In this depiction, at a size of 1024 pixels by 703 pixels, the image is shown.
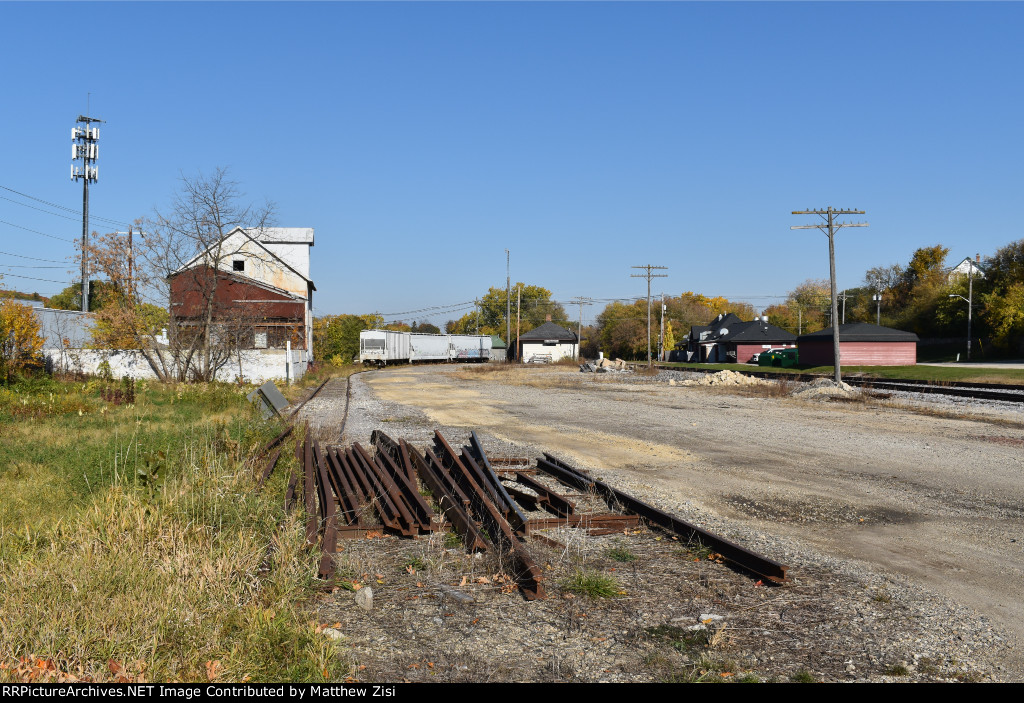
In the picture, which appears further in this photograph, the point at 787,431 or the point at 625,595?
the point at 787,431

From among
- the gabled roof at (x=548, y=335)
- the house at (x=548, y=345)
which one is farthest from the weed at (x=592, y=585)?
the gabled roof at (x=548, y=335)

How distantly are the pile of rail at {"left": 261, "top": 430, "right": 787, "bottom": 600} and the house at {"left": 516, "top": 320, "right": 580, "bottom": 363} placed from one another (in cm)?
7194

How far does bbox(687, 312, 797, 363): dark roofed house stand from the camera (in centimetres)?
7325

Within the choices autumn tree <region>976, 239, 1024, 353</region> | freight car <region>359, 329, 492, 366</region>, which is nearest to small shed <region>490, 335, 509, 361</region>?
freight car <region>359, 329, 492, 366</region>

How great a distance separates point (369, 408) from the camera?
23.4 metres

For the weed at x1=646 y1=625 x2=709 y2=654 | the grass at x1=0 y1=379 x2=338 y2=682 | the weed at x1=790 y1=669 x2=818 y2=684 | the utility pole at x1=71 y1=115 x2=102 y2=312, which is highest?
the utility pole at x1=71 y1=115 x2=102 y2=312

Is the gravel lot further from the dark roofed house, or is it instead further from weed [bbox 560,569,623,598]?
the dark roofed house

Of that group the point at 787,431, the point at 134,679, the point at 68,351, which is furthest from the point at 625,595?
the point at 68,351

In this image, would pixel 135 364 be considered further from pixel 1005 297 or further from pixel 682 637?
pixel 1005 297

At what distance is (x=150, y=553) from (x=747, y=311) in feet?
486

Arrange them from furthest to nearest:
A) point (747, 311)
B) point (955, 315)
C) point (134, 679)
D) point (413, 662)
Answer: point (747, 311)
point (955, 315)
point (413, 662)
point (134, 679)

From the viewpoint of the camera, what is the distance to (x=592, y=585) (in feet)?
19.4

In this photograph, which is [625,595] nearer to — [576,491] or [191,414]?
[576,491]

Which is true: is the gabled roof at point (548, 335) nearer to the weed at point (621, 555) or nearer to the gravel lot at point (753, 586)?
the gravel lot at point (753, 586)
